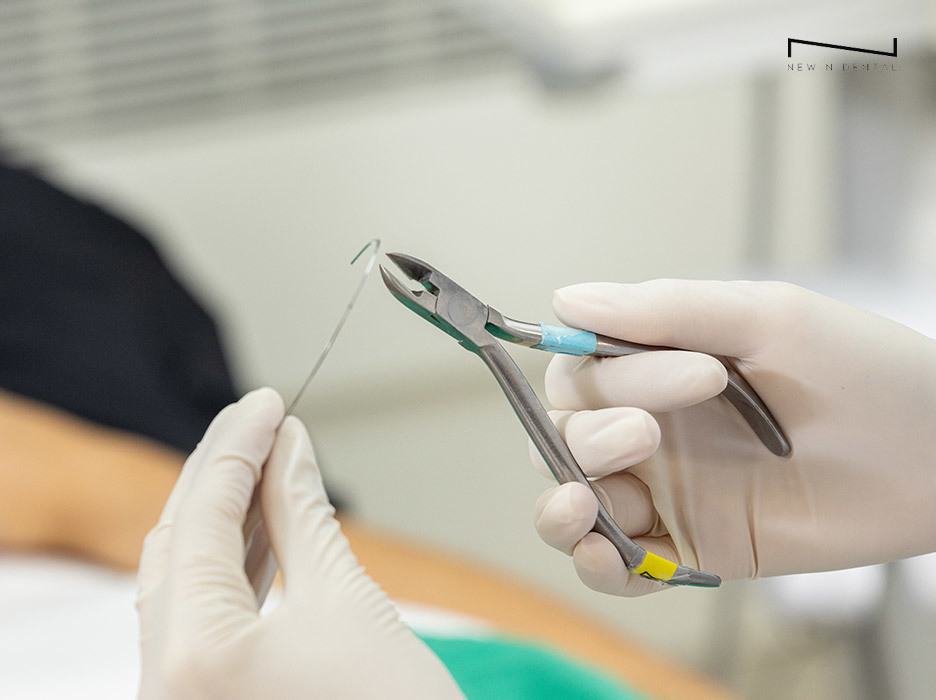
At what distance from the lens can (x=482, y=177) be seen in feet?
4.86

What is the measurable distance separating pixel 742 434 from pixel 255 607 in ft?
0.93

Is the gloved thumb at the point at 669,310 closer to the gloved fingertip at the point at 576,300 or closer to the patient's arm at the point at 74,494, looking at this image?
the gloved fingertip at the point at 576,300

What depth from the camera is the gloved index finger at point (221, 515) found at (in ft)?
1.53

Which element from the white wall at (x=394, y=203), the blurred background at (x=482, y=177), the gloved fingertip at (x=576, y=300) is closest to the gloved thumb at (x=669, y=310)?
the gloved fingertip at (x=576, y=300)

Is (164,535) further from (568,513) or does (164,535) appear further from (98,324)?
(98,324)

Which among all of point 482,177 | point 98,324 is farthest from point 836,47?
point 98,324

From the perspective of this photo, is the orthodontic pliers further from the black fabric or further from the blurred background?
the black fabric

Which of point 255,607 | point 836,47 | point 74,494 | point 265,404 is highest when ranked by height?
point 836,47

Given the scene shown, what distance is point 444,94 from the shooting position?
5.09ft

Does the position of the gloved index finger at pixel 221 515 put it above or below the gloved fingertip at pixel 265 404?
below

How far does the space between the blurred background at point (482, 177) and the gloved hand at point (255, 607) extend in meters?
0.26

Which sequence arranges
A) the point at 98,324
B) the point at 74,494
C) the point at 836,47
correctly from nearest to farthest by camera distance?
the point at 836,47 → the point at 74,494 → the point at 98,324

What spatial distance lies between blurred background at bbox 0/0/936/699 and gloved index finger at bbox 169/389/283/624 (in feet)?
0.89

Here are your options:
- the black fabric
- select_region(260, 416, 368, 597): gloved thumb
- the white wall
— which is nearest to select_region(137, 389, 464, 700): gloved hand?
select_region(260, 416, 368, 597): gloved thumb
